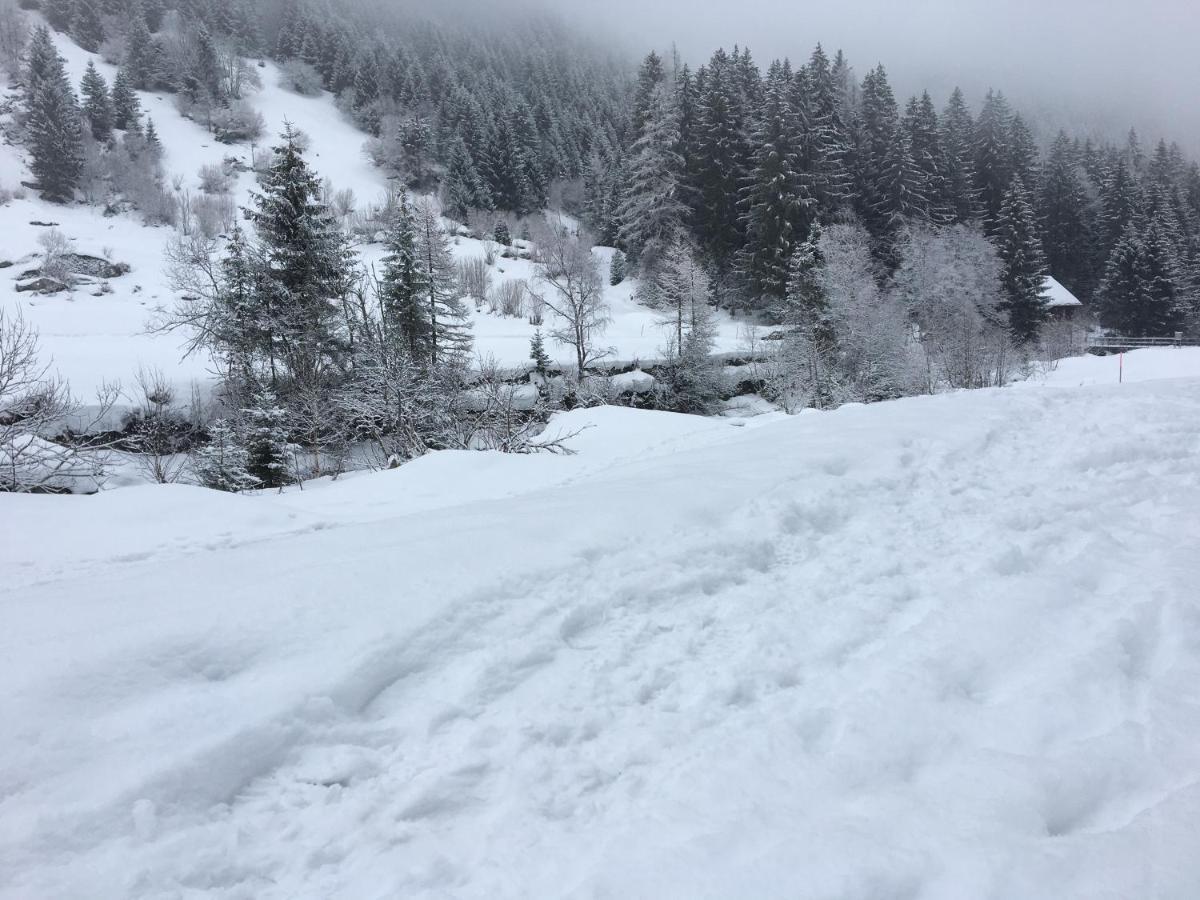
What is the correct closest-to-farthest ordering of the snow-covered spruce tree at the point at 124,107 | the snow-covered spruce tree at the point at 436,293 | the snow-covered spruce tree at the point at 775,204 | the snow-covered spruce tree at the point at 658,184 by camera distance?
the snow-covered spruce tree at the point at 436,293, the snow-covered spruce tree at the point at 775,204, the snow-covered spruce tree at the point at 658,184, the snow-covered spruce tree at the point at 124,107

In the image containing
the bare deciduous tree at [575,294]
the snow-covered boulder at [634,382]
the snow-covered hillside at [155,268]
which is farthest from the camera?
the bare deciduous tree at [575,294]

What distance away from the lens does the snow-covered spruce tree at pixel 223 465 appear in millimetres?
14188

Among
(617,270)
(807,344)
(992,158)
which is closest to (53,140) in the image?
(617,270)

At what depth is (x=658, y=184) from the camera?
39.4m

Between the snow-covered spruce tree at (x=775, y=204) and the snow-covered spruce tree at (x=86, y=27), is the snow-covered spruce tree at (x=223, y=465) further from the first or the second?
the snow-covered spruce tree at (x=86, y=27)

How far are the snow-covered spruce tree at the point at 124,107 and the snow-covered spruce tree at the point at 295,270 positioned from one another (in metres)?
38.8

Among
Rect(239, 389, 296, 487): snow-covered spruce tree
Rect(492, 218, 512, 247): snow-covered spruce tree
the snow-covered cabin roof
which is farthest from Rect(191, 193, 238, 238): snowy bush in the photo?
the snow-covered cabin roof

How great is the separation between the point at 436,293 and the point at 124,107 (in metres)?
43.8

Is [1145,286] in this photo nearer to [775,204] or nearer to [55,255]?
[775,204]

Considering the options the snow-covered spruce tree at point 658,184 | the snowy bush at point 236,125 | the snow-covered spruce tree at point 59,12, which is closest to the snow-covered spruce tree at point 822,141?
the snow-covered spruce tree at point 658,184

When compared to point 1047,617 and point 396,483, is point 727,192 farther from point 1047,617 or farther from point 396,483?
point 1047,617

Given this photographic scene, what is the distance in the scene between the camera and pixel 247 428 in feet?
50.3

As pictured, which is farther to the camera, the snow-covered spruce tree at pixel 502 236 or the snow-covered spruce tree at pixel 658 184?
the snow-covered spruce tree at pixel 502 236

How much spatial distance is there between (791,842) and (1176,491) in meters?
4.80
